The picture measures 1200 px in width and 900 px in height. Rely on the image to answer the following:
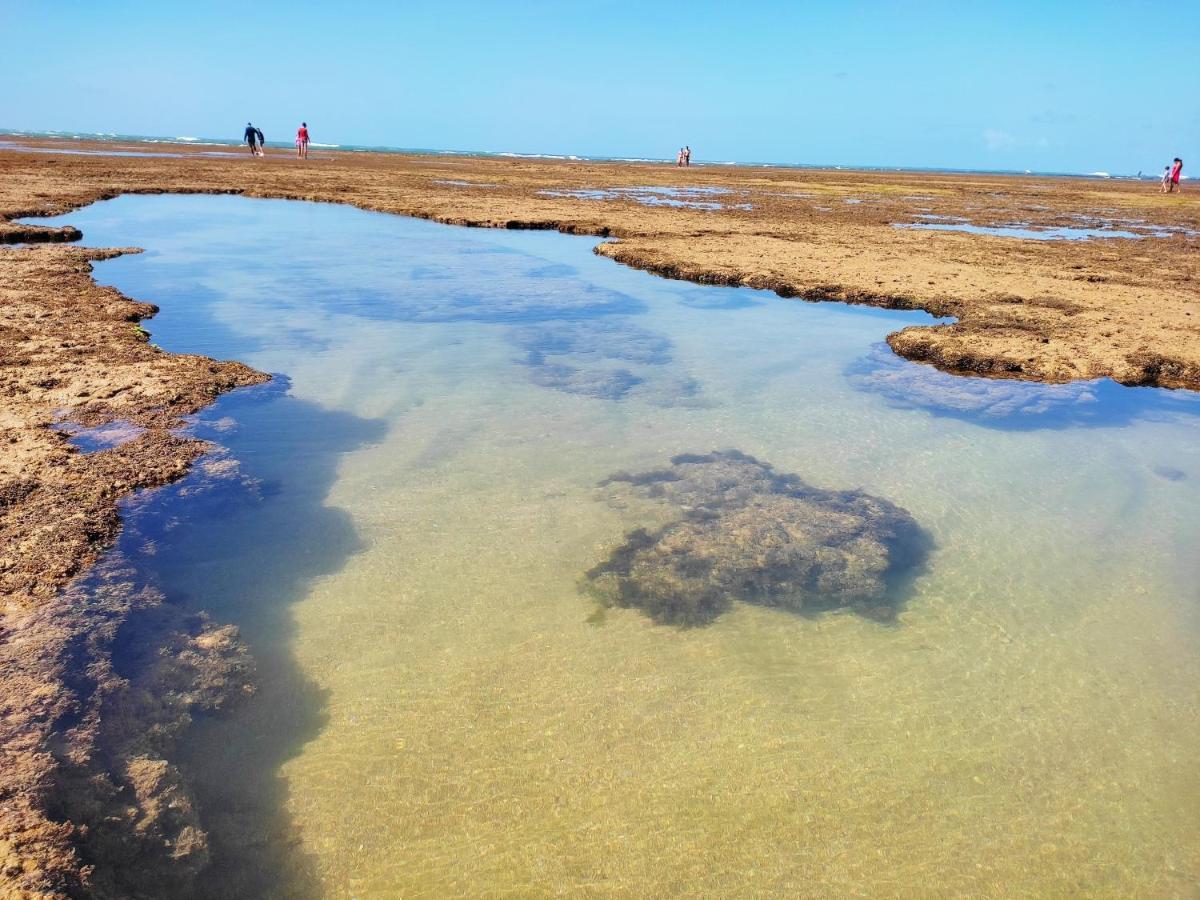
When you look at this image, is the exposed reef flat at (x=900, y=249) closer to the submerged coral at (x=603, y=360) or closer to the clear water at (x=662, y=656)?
the clear water at (x=662, y=656)

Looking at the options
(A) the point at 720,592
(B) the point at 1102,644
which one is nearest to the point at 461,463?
(A) the point at 720,592

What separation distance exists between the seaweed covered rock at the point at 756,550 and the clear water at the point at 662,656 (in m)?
0.15

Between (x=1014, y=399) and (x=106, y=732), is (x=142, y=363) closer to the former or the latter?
(x=106, y=732)

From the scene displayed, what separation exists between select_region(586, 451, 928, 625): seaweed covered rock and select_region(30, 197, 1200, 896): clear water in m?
0.15

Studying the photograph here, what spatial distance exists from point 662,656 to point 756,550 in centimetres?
108

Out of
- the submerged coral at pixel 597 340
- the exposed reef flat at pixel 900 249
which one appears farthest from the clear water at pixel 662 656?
the exposed reef flat at pixel 900 249

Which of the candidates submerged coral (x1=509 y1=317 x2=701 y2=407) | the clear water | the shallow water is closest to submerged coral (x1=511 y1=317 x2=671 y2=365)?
submerged coral (x1=509 y1=317 x2=701 y2=407)

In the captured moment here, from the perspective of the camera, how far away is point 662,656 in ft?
11.1

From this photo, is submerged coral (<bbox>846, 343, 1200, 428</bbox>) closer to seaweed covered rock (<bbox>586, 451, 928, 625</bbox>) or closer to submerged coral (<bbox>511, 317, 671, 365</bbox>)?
submerged coral (<bbox>511, 317, 671, 365</bbox>)

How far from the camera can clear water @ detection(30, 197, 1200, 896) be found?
8.09 feet

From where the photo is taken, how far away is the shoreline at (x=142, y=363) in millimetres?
2455

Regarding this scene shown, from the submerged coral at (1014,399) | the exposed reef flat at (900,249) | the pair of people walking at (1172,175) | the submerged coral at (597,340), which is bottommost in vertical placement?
the submerged coral at (1014,399)

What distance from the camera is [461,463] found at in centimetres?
516

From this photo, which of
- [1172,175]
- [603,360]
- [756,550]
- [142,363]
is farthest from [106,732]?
[1172,175]
